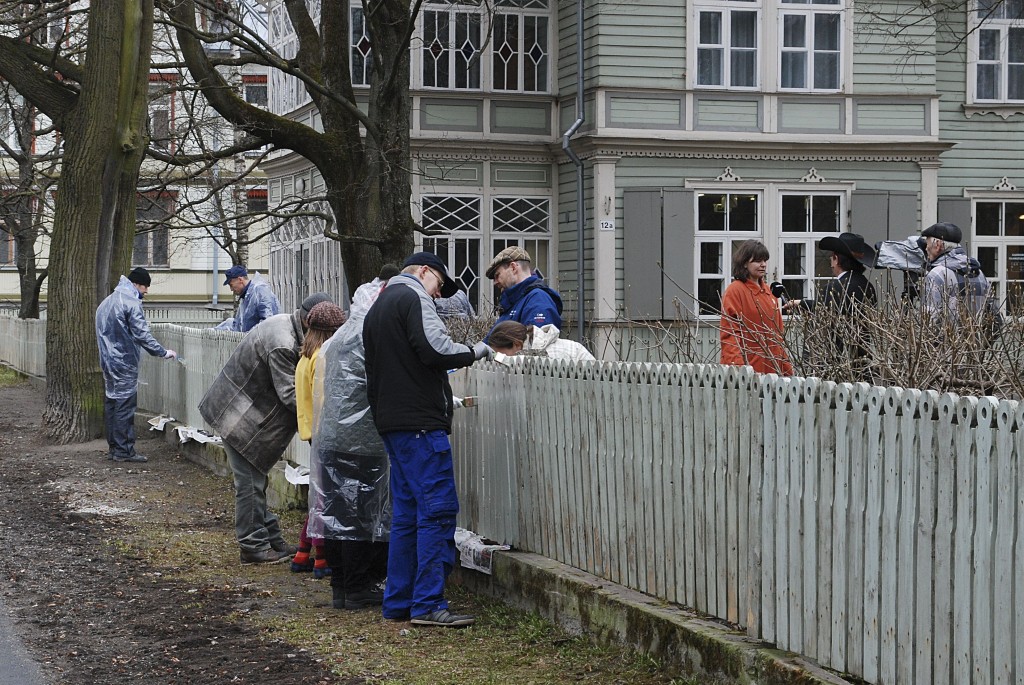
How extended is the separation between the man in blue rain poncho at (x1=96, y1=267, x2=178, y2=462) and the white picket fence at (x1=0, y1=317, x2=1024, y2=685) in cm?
731

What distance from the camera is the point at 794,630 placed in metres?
5.57

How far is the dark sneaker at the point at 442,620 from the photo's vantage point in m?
7.40

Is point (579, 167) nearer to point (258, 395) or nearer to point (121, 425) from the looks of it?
point (121, 425)

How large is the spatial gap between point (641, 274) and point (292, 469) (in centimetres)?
1195

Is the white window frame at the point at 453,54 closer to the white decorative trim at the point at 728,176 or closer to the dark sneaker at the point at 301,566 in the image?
the white decorative trim at the point at 728,176

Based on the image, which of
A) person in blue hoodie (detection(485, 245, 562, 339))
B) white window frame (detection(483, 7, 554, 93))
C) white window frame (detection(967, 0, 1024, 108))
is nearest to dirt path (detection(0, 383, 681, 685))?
person in blue hoodie (detection(485, 245, 562, 339))

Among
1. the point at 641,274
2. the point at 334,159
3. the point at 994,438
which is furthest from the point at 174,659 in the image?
the point at 641,274

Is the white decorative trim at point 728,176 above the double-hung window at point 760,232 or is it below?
above

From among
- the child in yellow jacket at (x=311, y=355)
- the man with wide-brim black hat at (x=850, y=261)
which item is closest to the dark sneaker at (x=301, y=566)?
the child in yellow jacket at (x=311, y=355)

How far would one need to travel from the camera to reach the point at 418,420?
287 inches

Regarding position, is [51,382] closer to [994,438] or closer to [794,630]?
[794,630]

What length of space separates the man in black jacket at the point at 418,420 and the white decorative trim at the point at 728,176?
53.7 feet

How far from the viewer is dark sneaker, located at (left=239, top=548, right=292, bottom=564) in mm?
9461

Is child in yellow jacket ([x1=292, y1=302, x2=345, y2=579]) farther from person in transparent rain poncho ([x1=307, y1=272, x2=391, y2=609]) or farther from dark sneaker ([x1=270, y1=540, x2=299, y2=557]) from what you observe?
dark sneaker ([x1=270, y1=540, x2=299, y2=557])
